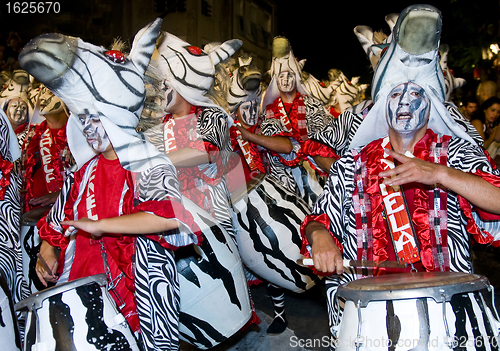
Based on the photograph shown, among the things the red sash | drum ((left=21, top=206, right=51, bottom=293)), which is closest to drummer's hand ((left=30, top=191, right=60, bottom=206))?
drum ((left=21, top=206, right=51, bottom=293))

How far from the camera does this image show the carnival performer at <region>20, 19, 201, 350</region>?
83.7 inches

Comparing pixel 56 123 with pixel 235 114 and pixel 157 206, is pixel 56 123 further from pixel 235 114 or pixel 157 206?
pixel 157 206

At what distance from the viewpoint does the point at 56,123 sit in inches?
191

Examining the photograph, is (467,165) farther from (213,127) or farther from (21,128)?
(21,128)

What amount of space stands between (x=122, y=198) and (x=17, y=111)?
3278mm

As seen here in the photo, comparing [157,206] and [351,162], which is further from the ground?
[351,162]

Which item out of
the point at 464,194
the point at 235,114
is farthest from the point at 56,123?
the point at 464,194

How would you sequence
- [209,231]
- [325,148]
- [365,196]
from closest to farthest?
[365,196], [209,231], [325,148]

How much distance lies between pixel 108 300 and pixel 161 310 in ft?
1.12

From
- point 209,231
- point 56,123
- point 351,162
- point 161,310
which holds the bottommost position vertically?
point 161,310

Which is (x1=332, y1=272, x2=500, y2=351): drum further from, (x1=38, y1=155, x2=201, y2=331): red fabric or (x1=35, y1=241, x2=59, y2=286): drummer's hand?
(x1=35, y1=241, x2=59, y2=286): drummer's hand

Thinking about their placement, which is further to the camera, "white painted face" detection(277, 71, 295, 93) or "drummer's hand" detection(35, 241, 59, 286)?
"white painted face" detection(277, 71, 295, 93)

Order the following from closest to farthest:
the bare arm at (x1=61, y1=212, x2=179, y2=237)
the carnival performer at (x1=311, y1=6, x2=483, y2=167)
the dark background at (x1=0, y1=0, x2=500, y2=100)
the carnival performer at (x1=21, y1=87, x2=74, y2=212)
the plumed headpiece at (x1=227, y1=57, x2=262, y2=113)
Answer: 1. the bare arm at (x1=61, y1=212, x2=179, y2=237)
2. the carnival performer at (x1=311, y1=6, x2=483, y2=167)
3. the plumed headpiece at (x1=227, y1=57, x2=262, y2=113)
4. the carnival performer at (x1=21, y1=87, x2=74, y2=212)
5. the dark background at (x1=0, y1=0, x2=500, y2=100)

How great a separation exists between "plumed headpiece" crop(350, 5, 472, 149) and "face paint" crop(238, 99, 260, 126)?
7.64ft
